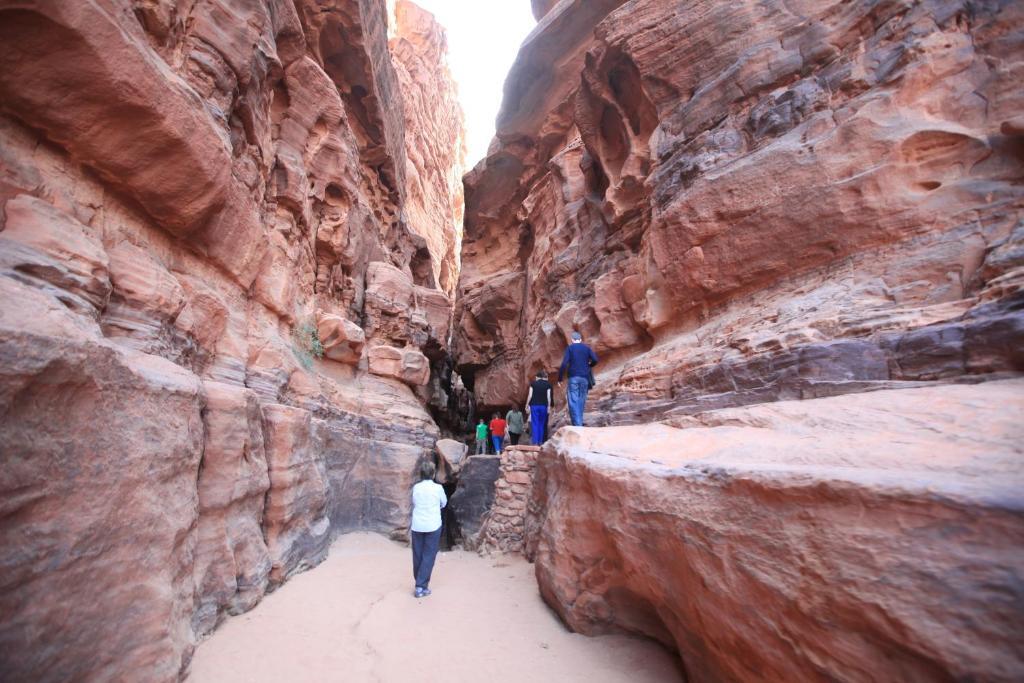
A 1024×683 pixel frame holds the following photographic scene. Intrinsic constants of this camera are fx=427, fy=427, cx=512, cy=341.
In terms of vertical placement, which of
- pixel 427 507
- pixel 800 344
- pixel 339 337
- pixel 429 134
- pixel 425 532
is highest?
pixel 429 134

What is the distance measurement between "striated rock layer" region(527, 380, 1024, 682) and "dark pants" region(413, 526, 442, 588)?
86.2 inches

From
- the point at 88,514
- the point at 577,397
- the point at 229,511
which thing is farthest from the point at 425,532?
the point at 88,514

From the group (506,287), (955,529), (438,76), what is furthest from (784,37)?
(438,76)

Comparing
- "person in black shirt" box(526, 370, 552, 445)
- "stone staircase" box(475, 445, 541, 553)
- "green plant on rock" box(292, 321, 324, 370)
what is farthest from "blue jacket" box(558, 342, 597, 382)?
"green plant on rock" box(292, 321, 324, 370)

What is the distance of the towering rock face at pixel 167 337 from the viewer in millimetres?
2498

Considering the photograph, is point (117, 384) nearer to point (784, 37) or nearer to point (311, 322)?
point (311, 322)

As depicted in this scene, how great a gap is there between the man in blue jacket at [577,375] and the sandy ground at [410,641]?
260 cm

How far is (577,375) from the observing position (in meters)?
7.07

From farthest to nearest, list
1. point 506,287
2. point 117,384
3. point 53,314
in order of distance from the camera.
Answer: point 506,287 → point 117,384 → point 53,314

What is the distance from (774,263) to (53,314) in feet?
24.1

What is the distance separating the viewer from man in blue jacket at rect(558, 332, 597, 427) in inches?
274

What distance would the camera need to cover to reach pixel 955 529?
1.44m

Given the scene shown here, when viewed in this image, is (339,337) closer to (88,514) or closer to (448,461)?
(448,461)

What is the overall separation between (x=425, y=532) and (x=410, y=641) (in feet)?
4.47
